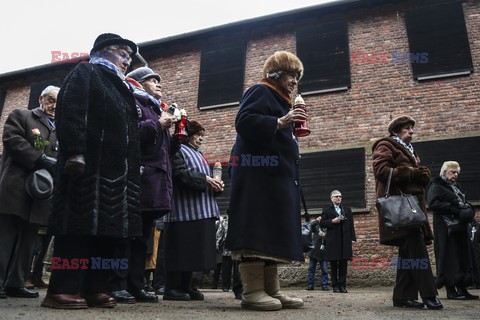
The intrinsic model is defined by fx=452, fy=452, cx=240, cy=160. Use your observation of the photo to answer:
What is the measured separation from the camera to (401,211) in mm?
4047

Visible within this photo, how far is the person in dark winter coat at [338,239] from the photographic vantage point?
8617mm

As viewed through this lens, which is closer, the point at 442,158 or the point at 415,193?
the point at 415,193

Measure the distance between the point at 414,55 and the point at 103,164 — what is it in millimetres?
9771

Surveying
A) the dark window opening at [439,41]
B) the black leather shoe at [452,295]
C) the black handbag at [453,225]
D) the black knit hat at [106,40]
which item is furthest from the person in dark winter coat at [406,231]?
the dark window opening at [439,41]

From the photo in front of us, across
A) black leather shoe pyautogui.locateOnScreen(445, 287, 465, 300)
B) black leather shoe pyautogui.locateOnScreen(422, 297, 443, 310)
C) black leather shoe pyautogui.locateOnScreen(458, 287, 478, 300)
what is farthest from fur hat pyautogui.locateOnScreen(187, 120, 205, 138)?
black leather shoe pyautogui.locateOnScreen(458, 287, 478, 300)

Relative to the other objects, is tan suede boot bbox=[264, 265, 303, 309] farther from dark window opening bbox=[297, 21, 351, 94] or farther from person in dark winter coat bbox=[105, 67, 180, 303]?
dark window opening bbox=[297, 21, 351, 94]

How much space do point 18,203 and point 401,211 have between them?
3.55m

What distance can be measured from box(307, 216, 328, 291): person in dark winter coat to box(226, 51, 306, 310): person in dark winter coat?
214 inches

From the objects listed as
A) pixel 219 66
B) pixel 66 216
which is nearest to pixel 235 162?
pixel 66 216

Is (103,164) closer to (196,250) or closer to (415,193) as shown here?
(196,250)

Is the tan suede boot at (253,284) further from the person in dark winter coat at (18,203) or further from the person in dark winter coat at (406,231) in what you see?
the person in dark winter coat at (18,203)

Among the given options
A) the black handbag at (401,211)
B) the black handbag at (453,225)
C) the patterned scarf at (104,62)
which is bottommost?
the black handbag at (401,211)

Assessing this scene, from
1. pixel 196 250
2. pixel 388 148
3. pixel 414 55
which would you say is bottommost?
pixel 196 250

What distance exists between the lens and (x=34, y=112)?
4781mm
